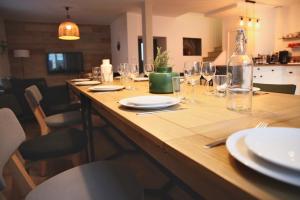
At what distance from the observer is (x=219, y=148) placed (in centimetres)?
48

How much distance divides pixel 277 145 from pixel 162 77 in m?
0.87

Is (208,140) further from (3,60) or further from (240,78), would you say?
(3,60)

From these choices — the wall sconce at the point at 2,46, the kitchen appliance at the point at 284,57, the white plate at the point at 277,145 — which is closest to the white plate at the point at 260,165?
the white plate at the point at 277,145

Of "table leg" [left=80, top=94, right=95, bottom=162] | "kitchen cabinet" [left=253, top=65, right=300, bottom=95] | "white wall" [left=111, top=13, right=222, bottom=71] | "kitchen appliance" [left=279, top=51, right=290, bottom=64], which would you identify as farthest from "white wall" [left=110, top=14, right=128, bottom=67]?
"table leg" [left=80, top=94, right=95, bottom=162]

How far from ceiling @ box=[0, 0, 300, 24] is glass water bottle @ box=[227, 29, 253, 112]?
15.2 ft

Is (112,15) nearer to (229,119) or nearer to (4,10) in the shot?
(4,10)

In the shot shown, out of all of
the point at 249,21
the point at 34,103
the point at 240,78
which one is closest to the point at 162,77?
the point at 240,78

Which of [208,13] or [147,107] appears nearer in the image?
[147,107]

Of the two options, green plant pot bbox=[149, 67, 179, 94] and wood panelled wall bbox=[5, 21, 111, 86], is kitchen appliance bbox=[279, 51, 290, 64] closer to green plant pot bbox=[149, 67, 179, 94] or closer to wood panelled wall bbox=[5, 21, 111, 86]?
green plant pot bbox=[149, 67, 179, 94]

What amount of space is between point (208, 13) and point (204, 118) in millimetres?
6275

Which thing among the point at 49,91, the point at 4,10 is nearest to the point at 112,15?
the point at 4,10

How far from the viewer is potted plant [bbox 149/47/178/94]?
1.26 m

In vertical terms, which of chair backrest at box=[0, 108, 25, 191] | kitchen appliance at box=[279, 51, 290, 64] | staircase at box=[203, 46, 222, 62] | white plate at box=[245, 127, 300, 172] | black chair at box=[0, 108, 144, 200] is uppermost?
staircase at box=[203, 46, 222, 62]

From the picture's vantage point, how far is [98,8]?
5.46 metres
